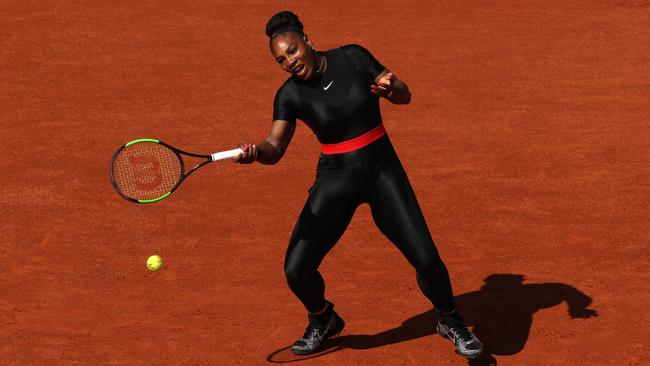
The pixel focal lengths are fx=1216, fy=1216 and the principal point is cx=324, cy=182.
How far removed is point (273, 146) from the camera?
9.58 meters

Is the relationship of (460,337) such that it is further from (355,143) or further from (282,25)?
(282,25)

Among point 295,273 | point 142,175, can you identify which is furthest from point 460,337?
point 142,175

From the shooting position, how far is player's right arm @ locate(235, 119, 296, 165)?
9.24 meters

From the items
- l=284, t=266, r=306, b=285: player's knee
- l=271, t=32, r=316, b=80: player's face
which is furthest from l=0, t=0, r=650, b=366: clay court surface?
l=271, t=32, r=316, b=80: player's face

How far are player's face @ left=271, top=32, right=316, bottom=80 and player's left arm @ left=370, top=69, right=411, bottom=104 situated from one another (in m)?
0.54

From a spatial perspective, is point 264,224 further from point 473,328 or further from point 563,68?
point 563,68

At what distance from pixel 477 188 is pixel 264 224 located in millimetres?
2581

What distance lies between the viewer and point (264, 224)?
13.4 meters

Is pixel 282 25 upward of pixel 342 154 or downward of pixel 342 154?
upward

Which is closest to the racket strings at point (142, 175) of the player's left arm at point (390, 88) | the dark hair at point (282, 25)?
the dark hair at point (282, 25)

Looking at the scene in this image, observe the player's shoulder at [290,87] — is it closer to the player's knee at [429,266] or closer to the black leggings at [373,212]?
the black leggings at [373,212]

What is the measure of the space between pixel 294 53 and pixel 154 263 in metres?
3.72

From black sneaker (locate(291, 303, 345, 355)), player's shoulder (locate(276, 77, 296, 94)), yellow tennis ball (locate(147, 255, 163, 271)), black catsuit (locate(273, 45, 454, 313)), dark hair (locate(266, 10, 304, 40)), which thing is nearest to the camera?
dark hair (locate(266, 10, 304, 40))

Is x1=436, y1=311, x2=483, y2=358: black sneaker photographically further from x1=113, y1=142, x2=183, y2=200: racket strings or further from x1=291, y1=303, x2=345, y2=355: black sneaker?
x1=113, y1=142, x2=183, y2=200: racket strings
